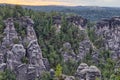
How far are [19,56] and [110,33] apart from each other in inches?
1991

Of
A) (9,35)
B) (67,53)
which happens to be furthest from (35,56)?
(67,53)

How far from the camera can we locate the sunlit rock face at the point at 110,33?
453ft

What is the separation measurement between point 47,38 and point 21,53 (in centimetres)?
2391

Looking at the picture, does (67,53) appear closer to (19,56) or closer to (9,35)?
(9,35)

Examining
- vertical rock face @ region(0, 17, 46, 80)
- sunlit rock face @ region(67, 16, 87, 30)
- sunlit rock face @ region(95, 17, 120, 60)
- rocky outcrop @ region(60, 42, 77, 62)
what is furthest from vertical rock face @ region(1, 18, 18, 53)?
sunlit rock face @ region(95, 17, 120, 60)

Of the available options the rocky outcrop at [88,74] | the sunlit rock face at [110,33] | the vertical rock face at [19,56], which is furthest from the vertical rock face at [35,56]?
the sunlit rock face at [110,33]

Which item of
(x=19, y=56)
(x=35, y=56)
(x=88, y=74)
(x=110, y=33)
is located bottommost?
(x=110, y=33)

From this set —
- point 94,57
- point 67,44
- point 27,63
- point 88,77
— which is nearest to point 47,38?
point 67,44

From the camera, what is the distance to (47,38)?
13150 centimetres

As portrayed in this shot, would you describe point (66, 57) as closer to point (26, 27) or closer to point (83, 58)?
point (83, 58)

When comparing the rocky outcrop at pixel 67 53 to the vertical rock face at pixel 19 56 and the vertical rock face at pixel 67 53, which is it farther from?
the vertical rock face at pixel 19 56

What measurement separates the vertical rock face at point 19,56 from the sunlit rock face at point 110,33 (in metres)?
28.7

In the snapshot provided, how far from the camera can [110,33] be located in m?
150

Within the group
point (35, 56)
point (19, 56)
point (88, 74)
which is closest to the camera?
point (88, 74)
